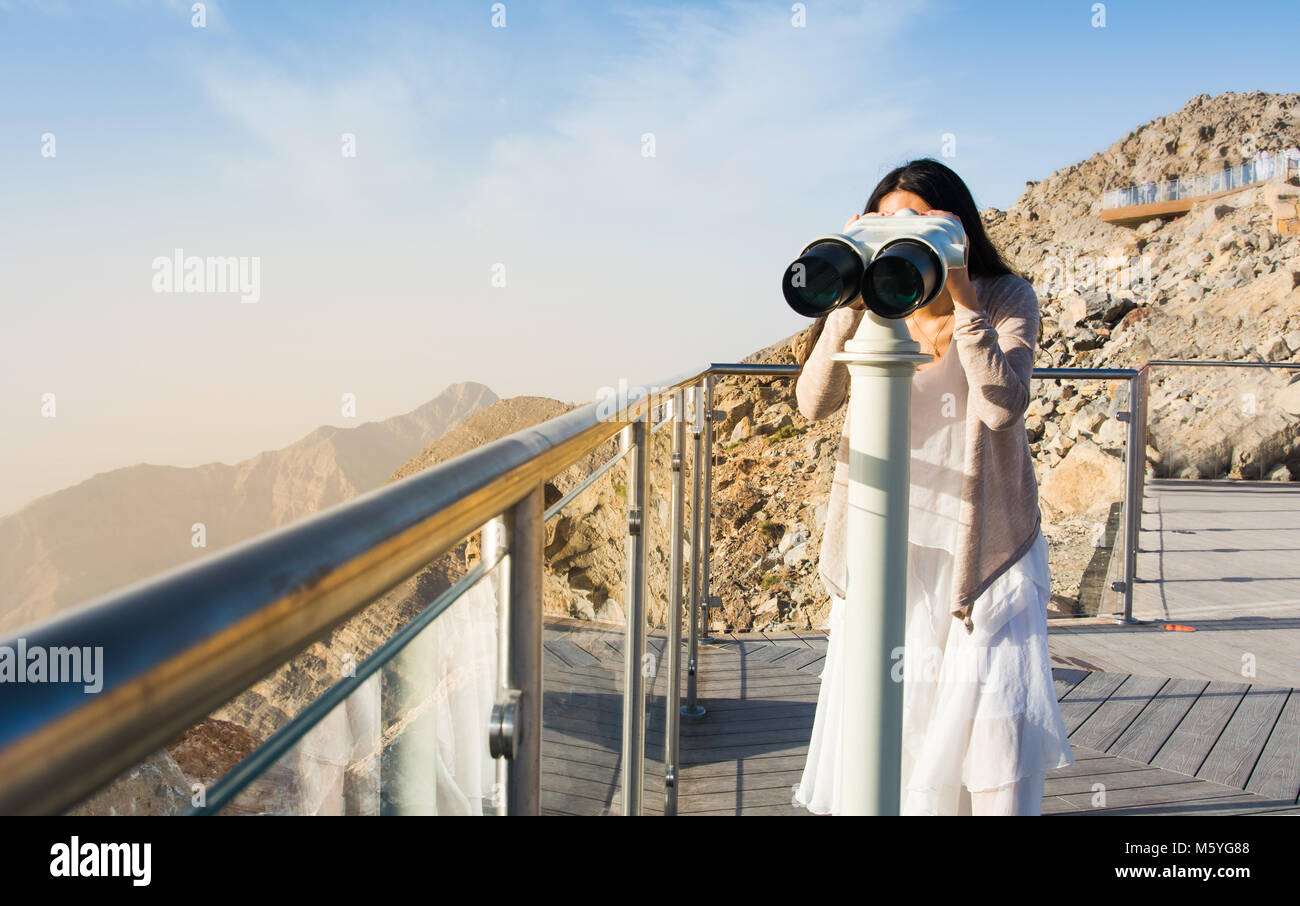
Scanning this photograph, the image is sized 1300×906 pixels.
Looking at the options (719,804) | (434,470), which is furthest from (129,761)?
(719,804)

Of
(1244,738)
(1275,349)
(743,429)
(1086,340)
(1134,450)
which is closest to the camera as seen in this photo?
(1244,738)

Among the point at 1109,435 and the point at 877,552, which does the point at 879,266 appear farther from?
the point at 1109,435

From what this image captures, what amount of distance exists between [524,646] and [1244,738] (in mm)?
3195

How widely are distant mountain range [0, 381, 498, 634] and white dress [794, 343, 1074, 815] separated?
25.6 m

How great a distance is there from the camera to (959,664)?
199cm

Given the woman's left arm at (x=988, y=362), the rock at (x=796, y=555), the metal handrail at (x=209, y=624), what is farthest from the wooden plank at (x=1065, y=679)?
the rock at (x=796, y=555)

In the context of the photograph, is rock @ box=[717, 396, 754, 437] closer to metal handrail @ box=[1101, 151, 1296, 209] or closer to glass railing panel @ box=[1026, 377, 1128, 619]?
glass railing panel @ box=[1026, 377, 1128, 619]

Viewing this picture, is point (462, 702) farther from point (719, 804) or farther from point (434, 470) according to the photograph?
point (719, 804)

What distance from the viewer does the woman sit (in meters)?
1.92

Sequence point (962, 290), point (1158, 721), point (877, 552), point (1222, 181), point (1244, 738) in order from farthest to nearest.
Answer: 1. point (1222, 181)
2. point (1158, 721)
3. point (1244, 738)
4. point (962, 290)
5. point (877, 552)

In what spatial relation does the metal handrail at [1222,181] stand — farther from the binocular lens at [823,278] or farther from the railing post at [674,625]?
the binocular lens at [823,278]

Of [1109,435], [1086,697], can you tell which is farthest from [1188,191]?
[1086,697]

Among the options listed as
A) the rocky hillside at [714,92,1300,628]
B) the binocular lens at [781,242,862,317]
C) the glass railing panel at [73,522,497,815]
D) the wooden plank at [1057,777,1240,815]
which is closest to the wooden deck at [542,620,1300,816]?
the wooden plank at [1057,777,1240,815]
